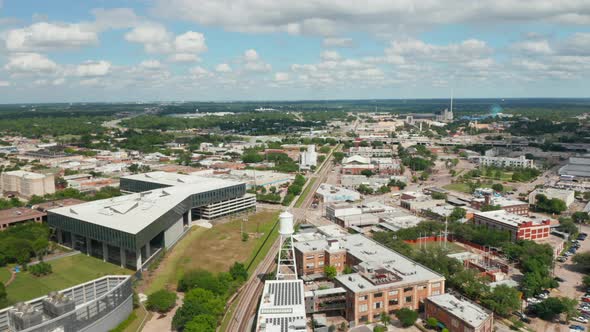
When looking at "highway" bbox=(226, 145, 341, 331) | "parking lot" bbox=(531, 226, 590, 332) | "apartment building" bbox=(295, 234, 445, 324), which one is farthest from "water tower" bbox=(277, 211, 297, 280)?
"parking lot" bbox=(531, 226, 590, 332)

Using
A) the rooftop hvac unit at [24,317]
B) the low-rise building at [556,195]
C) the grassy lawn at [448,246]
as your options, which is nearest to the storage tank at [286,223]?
the grassy lawn at [448,246]

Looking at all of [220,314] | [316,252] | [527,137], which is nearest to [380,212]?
[316,252]

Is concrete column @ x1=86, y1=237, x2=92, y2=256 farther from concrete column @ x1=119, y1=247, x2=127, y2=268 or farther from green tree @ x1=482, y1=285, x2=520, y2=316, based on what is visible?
green tree @ x1=482, y1=285, x2=520, y2=316

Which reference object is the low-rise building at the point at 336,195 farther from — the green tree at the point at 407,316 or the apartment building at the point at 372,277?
the green tree at the point at 407,316

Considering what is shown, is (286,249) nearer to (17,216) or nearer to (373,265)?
(373,265)

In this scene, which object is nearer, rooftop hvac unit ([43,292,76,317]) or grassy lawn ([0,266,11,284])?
rooftop hvac unit ([43,292,76,317])
